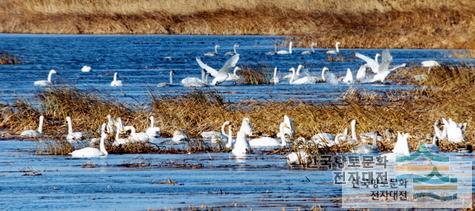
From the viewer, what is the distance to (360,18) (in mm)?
54625

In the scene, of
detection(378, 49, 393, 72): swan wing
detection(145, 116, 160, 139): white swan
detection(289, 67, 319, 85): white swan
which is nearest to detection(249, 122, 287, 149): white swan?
detection(145, 116, 160, 139): white swan

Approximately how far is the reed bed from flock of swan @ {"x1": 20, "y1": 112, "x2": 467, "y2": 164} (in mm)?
183

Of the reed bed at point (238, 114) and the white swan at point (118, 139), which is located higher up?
the reed bed at point (238, 114)

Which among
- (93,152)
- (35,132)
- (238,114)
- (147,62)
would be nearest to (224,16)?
(147,62)

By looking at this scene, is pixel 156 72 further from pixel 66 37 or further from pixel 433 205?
pixel 433 205

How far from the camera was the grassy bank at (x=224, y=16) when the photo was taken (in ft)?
177

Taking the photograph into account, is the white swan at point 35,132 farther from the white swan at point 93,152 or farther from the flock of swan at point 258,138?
the white swan at point 93,152

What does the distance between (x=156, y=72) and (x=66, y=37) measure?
1971 centimetres

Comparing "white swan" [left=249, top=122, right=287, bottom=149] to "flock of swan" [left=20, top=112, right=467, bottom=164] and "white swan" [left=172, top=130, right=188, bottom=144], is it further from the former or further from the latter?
"white swan" [left=172, top=130, right=188, bottom=144]

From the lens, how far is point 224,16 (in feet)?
184

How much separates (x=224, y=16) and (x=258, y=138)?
39.0m

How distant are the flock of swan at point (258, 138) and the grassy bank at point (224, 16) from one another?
1355 inches

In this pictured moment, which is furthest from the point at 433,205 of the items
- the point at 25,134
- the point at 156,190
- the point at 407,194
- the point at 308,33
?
the point at 308,33

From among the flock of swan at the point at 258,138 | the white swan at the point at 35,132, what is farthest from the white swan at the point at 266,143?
the white swan at the point at 35,132
